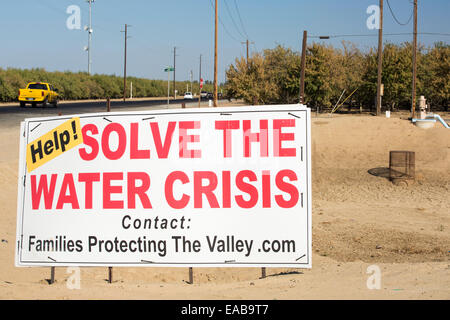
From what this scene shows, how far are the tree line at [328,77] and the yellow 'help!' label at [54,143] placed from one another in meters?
40.5

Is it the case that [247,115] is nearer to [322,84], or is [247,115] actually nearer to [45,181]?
[45,181]

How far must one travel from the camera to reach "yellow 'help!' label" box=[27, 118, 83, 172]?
6.02m

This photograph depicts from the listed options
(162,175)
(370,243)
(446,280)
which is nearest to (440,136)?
(370,243)

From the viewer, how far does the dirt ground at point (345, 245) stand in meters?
5.91

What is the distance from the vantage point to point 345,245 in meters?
10.3

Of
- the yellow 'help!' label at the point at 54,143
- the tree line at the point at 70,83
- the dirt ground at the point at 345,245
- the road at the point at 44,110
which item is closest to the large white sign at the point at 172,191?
the yellow 'help!' label at the point at 54,143

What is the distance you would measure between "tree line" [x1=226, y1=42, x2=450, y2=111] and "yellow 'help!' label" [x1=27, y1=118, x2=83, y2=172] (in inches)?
1596

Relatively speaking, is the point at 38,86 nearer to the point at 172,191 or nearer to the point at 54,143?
the point at 54,143

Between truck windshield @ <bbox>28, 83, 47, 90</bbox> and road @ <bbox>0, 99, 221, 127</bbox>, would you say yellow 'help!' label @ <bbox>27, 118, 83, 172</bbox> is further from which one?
truck windshield @ <bbox>28, 83, 47, 90</bbox>

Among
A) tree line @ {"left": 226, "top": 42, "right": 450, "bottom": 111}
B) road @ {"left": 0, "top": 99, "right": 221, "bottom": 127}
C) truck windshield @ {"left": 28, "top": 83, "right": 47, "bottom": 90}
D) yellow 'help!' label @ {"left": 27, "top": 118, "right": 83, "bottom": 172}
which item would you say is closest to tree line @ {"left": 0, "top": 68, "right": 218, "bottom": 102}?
road @ {"left": 0, "top": 99, "right": 221, "bottom": 127}

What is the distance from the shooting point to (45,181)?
6012 mm

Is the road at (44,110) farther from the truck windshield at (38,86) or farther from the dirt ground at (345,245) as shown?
the dirt ground at (345,245)

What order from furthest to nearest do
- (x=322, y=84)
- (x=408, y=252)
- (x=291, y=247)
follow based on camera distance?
(x=322, y=84)
(x=408, y=252)
(x=291, y=247)
